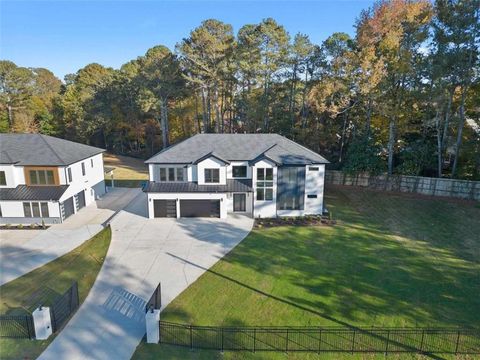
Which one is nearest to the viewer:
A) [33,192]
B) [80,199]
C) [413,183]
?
[33,192]

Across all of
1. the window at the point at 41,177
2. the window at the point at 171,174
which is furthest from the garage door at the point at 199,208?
the window at the point at 41,177

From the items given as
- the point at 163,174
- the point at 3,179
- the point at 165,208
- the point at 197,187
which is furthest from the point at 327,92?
the point at 3,179

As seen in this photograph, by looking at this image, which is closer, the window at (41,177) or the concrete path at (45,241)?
the concrete path at (45,241)

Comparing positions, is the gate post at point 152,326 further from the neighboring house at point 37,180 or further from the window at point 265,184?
the neighboring house at point 37,180

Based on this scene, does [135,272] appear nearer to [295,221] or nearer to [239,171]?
[239,171]

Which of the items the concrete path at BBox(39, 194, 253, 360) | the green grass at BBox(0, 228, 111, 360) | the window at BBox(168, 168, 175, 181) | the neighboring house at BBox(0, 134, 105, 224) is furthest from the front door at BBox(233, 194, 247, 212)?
the neighboring house at BBox(0, 134, 105, 224)

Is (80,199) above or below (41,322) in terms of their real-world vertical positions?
above

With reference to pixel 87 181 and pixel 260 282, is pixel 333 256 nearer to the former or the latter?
pixel 260 282

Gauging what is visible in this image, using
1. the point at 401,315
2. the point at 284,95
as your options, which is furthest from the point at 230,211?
the point at 284,95
